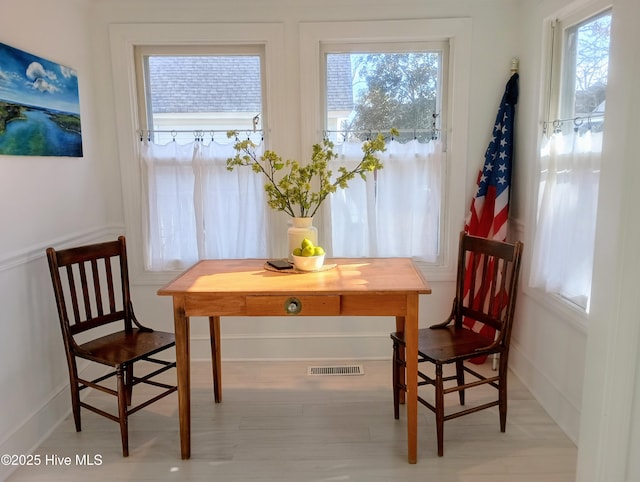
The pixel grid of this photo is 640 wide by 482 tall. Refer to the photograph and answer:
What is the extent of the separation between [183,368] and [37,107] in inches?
57.6

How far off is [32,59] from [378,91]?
6.25ft

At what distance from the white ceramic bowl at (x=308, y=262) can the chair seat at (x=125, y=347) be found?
0.73 meters

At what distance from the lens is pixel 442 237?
3.12 metres

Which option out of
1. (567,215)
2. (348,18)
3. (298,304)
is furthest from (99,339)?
(567,215)

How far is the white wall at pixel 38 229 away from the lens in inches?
83.4

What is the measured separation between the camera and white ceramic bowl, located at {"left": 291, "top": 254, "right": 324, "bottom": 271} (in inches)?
89.2

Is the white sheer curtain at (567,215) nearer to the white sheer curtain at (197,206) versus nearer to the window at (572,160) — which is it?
the window at (572,160)

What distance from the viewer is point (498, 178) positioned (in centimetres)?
282

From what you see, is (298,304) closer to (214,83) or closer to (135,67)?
(214,83)

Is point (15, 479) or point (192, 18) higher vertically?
point (192, 18)

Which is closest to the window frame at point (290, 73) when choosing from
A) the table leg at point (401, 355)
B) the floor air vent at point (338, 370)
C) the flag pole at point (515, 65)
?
the flag pole at point (515, 65)

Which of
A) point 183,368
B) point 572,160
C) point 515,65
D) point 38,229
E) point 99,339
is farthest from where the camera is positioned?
point 515,65

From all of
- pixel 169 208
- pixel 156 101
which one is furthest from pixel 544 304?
pixel 156 101

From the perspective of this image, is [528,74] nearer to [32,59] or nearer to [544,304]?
[544,304]
